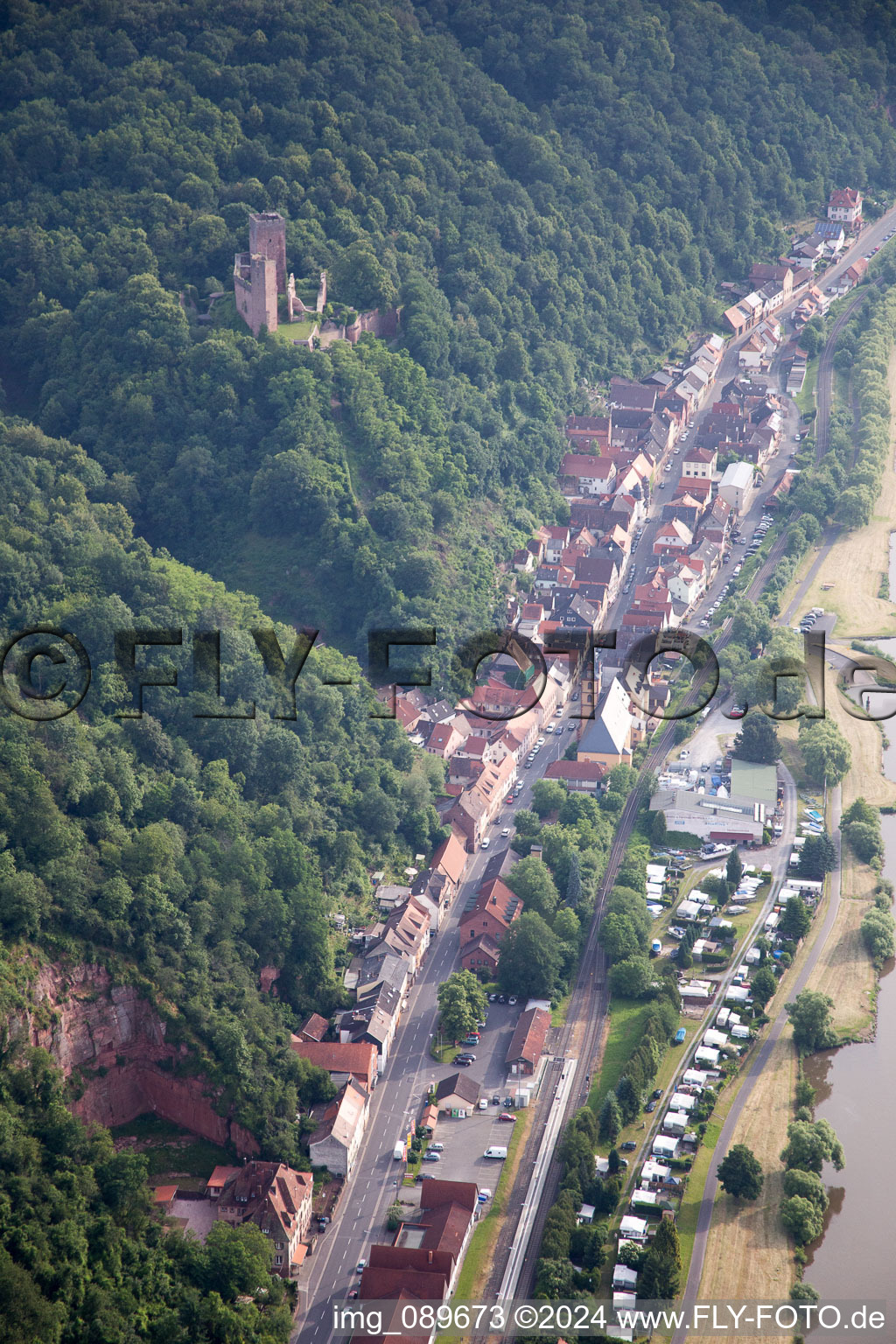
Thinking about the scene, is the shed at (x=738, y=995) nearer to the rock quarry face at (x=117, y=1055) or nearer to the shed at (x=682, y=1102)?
the shed at (x=682, y=1102)

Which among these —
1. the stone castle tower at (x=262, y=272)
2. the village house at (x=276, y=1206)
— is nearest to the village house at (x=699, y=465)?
the stone castle tower at (x=262, y=272)

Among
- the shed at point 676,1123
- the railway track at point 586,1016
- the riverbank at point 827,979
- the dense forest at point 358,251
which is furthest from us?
the dense forest at point 358,251

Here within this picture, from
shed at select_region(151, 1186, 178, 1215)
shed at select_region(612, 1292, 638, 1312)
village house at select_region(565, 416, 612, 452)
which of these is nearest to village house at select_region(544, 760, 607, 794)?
shed at select_region(151, 1186, 178, 1215)

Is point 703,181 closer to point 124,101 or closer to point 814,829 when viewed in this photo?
point 124,101

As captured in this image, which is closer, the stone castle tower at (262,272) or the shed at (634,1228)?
the shed at (634,1228)

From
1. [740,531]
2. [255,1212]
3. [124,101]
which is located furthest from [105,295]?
[255,1212]

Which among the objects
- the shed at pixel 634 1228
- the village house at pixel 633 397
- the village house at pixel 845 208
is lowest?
the shed at pixel 634 1228

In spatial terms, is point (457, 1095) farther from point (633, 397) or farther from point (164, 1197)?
point (633, 397)
